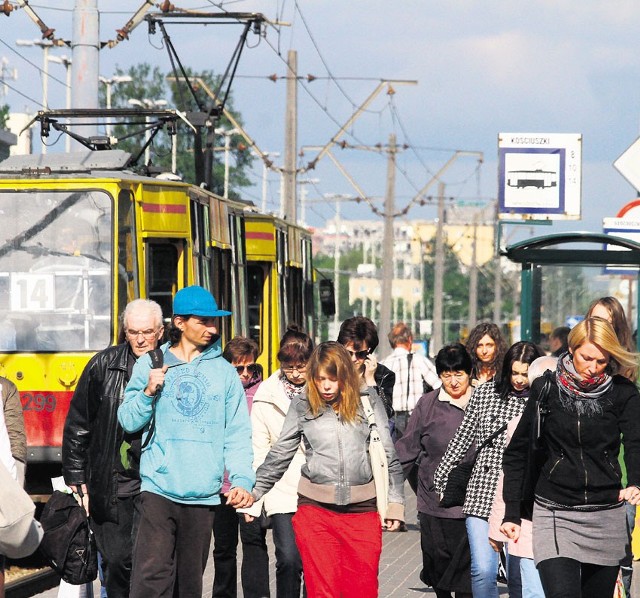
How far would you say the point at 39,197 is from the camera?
1367cm

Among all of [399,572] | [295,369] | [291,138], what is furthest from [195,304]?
[291,138]

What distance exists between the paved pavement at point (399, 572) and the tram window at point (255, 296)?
432 centimetres

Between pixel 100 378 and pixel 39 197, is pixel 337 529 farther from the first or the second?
pixel 39 197

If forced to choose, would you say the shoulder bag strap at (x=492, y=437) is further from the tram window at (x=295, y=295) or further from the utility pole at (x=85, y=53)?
the tram window at (x=295, y=295)

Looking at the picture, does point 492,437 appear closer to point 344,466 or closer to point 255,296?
point 344,466

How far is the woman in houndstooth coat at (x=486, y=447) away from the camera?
8.05 m

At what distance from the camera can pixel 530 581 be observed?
7.60 meters

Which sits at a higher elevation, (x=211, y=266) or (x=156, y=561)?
(x=211, y=266)

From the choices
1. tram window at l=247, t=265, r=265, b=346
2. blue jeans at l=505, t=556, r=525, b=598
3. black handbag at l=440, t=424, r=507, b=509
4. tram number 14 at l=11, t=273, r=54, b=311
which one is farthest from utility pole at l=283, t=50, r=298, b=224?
blue jeans at l=505, t=556, r=525, b=598

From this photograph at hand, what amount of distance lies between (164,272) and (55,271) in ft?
3.63

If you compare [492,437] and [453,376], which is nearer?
[492,437]

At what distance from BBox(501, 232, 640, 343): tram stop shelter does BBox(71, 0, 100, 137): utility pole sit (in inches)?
249

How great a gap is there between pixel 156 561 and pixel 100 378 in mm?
1048

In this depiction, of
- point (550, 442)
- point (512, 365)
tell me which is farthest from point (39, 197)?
point (550, 442)
